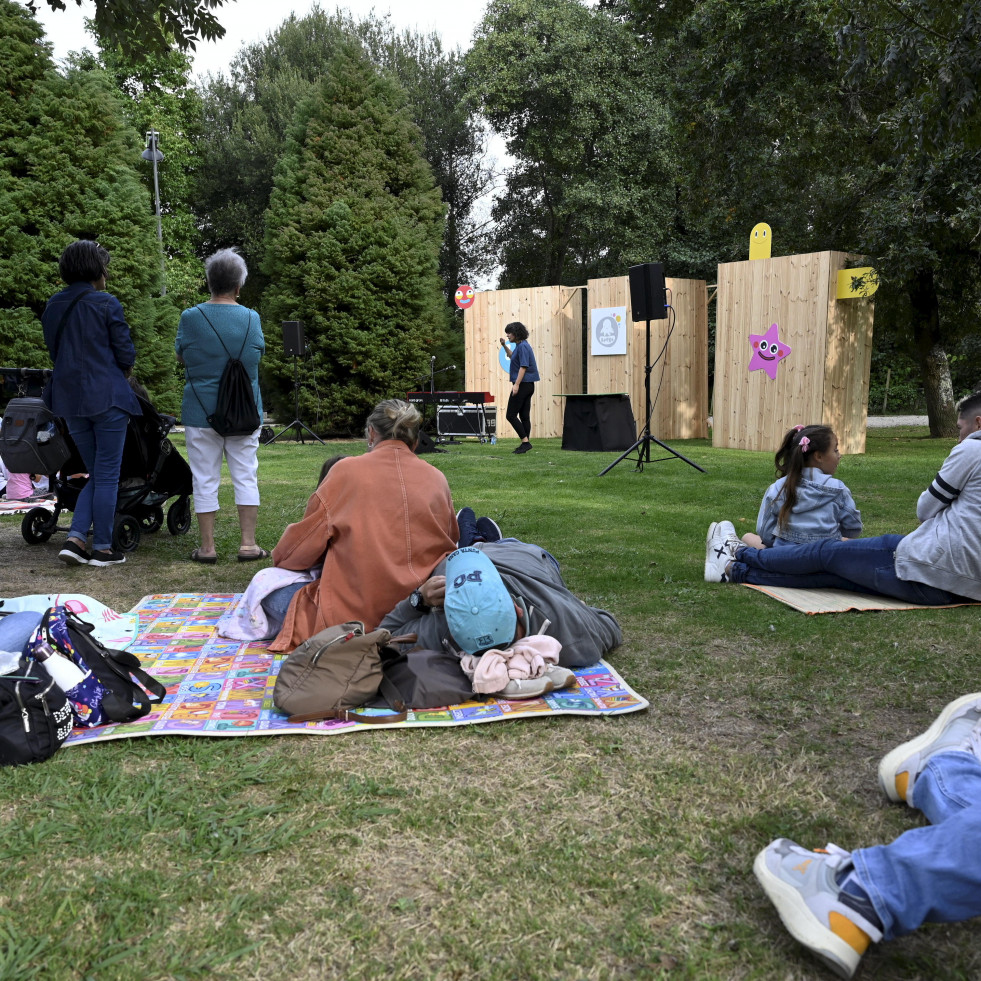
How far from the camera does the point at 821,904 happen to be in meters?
1.74

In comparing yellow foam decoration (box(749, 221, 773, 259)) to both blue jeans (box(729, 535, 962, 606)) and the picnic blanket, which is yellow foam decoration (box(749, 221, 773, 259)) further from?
the picnic blanket

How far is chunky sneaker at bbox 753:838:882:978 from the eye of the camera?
1.67 metres

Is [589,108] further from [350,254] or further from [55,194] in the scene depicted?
[55,194]

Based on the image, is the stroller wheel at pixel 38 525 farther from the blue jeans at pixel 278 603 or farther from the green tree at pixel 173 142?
the green tree at pixel 173 142

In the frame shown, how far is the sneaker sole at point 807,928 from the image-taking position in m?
1.66

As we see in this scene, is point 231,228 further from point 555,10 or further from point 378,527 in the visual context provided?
point 378,527

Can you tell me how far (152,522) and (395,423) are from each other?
3538 mm

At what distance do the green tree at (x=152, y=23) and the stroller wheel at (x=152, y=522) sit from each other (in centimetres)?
357

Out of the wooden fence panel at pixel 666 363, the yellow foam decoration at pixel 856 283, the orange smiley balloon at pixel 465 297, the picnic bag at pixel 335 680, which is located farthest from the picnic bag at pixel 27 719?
the orange smiley balloon at pixel 465 297

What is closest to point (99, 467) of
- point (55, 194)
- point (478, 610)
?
point (478, 610)

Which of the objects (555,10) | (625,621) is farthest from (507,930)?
(555,10)

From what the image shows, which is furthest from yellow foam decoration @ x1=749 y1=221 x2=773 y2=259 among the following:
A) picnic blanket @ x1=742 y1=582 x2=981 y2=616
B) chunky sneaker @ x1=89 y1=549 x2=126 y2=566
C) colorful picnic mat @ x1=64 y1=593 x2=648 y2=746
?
colorful picnic mat @ x1=64 y1=593 x2=648 y2=746

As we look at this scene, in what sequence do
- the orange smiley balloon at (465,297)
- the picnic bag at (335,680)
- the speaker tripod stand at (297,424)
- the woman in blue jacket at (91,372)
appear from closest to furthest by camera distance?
the picnic bag at (335,680) < the woman in blue jacket at (91,372) < the speaker tripod stand at (297,424) < the orange smiley balloon at (465,297)

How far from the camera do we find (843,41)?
23.4ft
